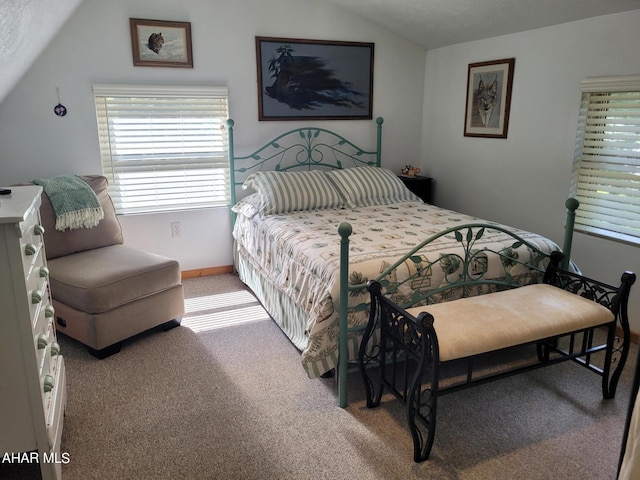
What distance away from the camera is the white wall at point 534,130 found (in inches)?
118

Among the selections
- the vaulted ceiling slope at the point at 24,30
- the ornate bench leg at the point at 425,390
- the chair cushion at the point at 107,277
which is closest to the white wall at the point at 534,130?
the ornate bench leg at the point at 425,390

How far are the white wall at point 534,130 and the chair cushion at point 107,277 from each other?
8.51ft

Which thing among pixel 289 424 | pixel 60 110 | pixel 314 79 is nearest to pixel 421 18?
pixel 314 79

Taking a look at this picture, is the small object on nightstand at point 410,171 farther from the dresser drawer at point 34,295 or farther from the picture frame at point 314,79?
the dresser drawer at point 34,295

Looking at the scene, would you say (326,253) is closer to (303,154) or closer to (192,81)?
(303,154)

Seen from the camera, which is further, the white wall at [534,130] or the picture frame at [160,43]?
the picture frame at [160,43]

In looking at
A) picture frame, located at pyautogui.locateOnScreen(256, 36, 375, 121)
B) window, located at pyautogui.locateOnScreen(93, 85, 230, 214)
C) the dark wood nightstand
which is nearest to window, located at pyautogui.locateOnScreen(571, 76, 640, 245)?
the dark wood nightstand

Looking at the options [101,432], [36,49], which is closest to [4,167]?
[36,49]

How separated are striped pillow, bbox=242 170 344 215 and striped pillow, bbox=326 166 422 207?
10cm

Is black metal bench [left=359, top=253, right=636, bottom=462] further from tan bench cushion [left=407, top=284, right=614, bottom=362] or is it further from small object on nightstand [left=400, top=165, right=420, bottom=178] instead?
small object on nightstand [left=400, top=165, right=420, bottom=178]

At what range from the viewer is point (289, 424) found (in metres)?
2.24

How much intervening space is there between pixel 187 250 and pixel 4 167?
4.70 feet

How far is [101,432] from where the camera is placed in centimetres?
218

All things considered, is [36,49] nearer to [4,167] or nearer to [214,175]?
[4,167]
